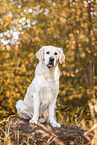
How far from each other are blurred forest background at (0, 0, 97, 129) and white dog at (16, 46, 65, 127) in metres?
1.78

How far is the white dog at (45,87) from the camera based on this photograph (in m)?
3.59

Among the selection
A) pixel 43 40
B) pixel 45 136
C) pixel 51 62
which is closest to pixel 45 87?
pixel 51 62

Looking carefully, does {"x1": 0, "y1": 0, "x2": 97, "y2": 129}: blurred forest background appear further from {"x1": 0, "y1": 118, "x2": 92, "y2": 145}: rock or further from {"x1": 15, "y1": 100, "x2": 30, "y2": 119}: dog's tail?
{"x1": 0, "y1": 118, "x2": 92, "y2": 145}: rock

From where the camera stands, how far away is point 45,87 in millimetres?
3578

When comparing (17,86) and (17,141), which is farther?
(17,86)

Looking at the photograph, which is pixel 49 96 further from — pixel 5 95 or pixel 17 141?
pixel 5 95

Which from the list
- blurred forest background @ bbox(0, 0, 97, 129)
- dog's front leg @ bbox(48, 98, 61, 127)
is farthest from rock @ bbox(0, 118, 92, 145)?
blurred forest background @ bbox(0, 0, 97, 129)

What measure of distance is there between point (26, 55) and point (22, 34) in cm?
67

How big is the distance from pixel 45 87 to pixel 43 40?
109 inches

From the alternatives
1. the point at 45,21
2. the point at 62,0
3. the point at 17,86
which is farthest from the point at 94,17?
the point at 17,86

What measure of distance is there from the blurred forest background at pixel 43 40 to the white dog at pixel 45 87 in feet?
5.86

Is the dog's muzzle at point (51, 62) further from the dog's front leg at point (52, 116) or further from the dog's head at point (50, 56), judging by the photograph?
the dog's front leg at point (52, 116)

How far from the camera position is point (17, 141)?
3.06 meters

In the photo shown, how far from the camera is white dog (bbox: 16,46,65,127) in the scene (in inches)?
141
